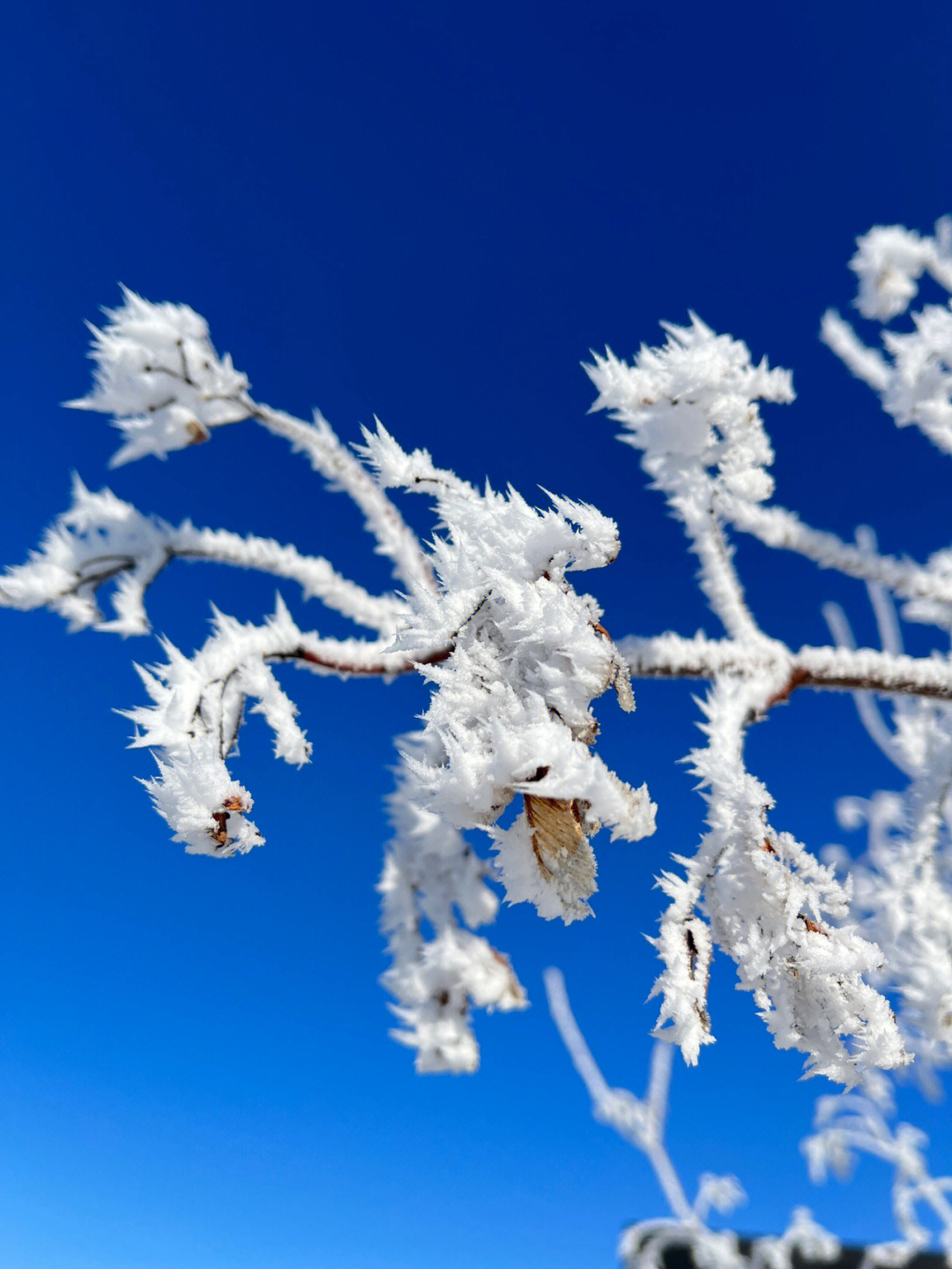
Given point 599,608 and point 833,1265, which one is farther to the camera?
point 833,1265

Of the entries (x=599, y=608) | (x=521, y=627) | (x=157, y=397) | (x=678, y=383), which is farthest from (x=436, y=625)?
(x=157, y=397)

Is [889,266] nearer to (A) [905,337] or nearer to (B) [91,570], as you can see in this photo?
(A) [905,337]

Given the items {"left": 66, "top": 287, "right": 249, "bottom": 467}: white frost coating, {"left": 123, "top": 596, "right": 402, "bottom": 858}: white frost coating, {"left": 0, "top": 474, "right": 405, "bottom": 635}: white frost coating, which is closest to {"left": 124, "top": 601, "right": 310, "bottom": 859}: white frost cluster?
{"left": 123, "top": 596, "right": 402, "bottom": 858}: white frost coating

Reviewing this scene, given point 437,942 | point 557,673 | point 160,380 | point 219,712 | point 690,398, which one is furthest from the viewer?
point 437,942

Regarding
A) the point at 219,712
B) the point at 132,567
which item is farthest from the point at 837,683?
the point at 132,567

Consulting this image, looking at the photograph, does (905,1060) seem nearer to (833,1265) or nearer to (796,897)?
(796,897)

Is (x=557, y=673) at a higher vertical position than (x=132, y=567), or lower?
lower

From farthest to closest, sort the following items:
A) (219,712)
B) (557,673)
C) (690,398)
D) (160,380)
Result: (160,380) < (690,398) < (219,712) < (557,673)
